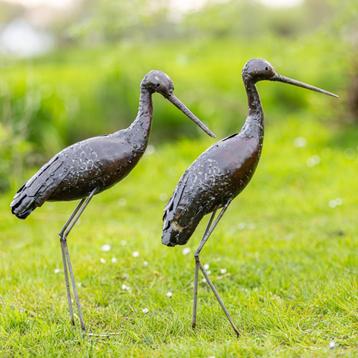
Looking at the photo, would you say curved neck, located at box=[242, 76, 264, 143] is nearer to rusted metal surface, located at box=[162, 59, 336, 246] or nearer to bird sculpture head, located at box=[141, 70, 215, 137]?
rusted metal surface, located at box=[162, 59, 336, 246]

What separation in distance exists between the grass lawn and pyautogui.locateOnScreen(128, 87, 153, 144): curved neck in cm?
121

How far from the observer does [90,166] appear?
12.6 feet

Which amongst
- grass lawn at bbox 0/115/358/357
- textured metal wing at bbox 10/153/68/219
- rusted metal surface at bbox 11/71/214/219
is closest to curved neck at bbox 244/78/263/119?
rusted metal surface at bbox 11/71/214/219

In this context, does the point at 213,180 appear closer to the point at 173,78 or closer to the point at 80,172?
the point at 80,172

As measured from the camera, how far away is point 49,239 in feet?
20.8

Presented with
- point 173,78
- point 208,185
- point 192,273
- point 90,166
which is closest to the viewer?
point 208,185

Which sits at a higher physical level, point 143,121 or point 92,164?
point 143,121

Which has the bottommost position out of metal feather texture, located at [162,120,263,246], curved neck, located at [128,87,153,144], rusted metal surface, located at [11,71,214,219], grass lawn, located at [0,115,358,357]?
grass lawn, located at [0,115,358,357]

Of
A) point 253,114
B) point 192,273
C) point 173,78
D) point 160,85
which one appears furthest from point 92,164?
point 173,78

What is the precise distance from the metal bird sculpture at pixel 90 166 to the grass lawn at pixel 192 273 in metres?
0.47

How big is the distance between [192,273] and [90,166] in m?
1.62

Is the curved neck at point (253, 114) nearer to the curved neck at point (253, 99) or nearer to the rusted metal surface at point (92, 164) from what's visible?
the curved neck at point (253, 99)

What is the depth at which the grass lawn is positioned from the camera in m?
3.90

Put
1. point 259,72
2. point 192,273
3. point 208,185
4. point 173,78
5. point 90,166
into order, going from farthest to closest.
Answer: point 173,78, point 192,273, point 259,72, point 90,166, point 208,185
